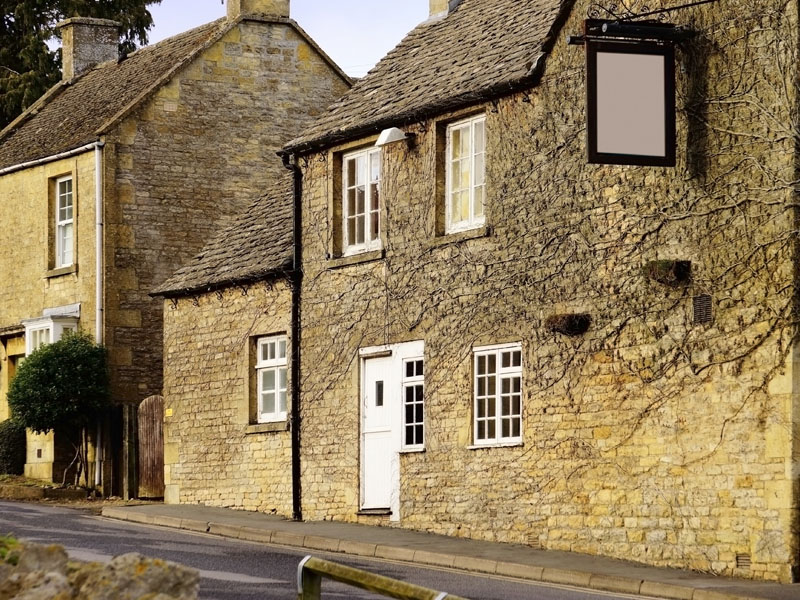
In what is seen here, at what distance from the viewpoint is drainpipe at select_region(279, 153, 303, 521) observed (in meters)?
23.8

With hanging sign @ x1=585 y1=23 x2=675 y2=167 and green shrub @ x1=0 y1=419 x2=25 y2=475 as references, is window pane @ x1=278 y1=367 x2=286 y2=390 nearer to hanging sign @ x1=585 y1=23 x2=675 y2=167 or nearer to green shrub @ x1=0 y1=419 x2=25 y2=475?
green shrub @ x1=0 y1=419 x2=25 y2=475

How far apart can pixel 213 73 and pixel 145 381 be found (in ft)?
19.8

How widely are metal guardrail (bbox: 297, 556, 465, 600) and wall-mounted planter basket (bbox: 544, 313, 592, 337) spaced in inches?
386

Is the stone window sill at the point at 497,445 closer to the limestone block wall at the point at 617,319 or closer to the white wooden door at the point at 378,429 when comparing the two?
the limestone block wall at the point at 617,319

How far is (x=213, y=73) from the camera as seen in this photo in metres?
31.7

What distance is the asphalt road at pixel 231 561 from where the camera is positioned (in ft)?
46.4

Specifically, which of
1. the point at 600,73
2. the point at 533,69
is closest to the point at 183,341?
the point at 533,69

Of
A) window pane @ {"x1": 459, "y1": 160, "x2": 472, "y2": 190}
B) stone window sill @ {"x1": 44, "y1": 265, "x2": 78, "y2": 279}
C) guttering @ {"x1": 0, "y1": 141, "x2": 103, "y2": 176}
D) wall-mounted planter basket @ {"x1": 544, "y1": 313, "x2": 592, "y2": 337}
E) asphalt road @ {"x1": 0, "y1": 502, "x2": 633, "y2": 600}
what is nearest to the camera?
asphalt road @ {"x1": 0, "y1": 502, "x2": 633, "y2": 600}

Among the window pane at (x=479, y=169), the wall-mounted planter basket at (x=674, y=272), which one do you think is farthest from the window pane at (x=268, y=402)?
the wall-mounted planter basket at (x=674, y=272)

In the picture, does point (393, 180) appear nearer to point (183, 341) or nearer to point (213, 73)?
point (183, 341)

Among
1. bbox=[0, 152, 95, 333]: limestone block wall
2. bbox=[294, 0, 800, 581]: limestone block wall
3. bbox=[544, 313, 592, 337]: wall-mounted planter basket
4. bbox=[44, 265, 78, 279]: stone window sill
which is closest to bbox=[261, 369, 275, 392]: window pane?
bbox=[294, 0, 800, 581]: limestone block wall

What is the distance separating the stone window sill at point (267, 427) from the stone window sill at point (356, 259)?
2518 mm

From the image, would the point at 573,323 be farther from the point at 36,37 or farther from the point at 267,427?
the point at 36,37

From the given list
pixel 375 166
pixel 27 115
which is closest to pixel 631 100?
pixel 375 166
